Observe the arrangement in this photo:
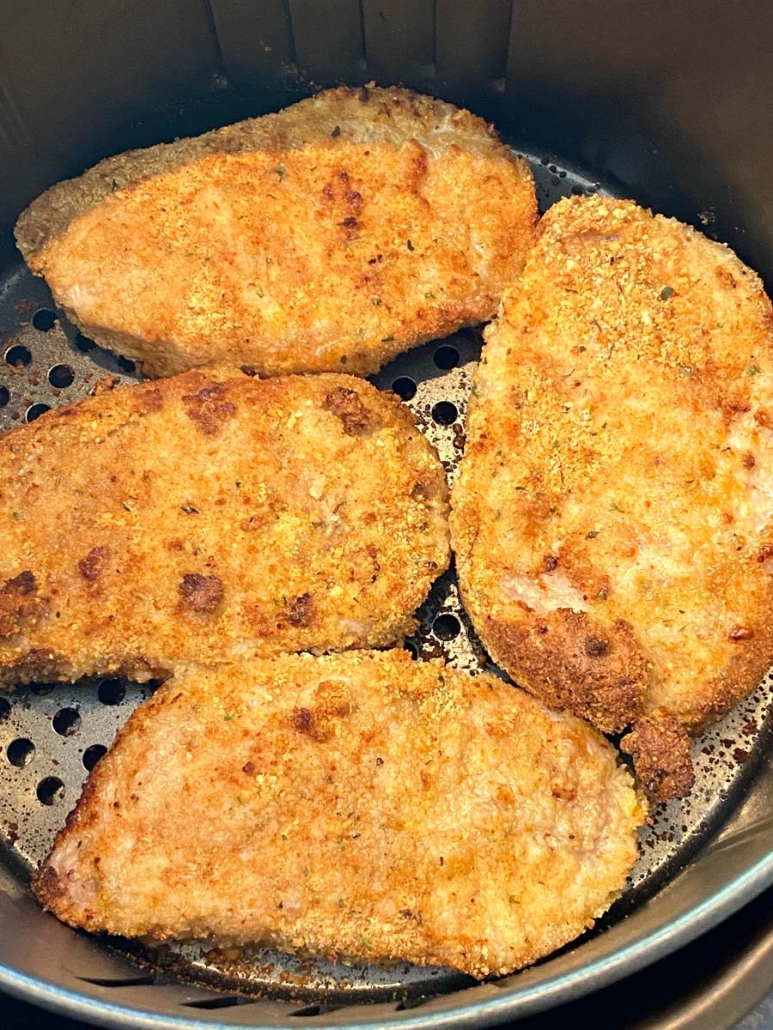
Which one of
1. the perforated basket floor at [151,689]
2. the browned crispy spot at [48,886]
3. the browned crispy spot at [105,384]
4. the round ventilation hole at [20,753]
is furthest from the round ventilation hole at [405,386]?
the browned crispy spot at [48,886]

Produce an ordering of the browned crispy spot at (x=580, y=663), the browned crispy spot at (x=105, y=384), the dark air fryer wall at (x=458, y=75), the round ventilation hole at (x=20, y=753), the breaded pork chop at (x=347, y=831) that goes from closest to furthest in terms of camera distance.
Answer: the breaded pork chop at (x=347, y=831)
the browned crispy spot at (x=580, y=663)
the dark air fryer wall at (x=458, y=75)
the round ventilation hole at (x=20, y=753)
the browned crispy spot at (x=105, y=384)

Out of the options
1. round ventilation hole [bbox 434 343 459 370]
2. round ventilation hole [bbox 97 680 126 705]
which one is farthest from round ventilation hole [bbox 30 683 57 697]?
round ventilation hole [bbox 434 343 459 370]

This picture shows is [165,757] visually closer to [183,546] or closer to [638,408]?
[183,546]

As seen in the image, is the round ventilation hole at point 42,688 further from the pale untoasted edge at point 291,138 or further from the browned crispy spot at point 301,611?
Result: the pale untoasted edge at point 291,138

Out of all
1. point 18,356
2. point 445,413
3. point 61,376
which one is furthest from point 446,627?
point 18,356

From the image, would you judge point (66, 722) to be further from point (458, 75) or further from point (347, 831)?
point (458, 75)

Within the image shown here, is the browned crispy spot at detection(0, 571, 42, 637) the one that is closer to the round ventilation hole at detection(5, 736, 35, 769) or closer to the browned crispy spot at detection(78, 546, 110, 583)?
the browned crispy spot at detection(78, 546, 110, 583)
